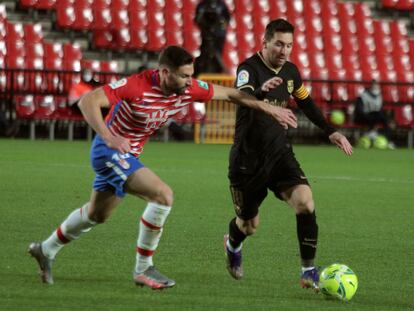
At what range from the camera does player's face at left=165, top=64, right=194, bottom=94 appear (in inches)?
279

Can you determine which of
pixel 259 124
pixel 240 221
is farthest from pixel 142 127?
pixel 240 221

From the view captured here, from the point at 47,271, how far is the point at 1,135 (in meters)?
16.6

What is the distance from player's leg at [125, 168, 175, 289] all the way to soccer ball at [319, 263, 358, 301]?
957 mm

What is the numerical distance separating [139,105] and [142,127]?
0.17m

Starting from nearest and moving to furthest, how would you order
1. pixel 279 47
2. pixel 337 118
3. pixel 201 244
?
pixel 279 47, pixel 201 244, pixel 337 118

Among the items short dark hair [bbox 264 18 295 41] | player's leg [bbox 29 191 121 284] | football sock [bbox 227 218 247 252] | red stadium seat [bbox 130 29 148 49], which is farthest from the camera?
red stadium seat [bbox 130 29 148 49]

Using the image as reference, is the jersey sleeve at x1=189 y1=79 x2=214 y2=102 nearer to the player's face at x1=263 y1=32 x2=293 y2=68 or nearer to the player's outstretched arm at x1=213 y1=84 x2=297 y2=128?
the player's outstretched arm at x1=213 y1=84 x2=297 y2=128

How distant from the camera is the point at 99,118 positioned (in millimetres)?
6895

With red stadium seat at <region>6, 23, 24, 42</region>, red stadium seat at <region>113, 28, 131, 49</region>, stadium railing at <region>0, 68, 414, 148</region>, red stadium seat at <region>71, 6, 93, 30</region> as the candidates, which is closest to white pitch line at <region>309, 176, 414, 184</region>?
stadium railing at <region>0, 68, 414, 148</region>

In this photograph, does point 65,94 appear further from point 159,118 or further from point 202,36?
point 159,118

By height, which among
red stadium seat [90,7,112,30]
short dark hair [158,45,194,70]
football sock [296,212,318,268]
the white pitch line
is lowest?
the white pitch line

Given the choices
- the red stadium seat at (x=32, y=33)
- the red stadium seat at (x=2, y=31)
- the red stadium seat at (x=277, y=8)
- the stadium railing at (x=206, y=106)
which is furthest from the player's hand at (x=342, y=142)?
the red stadium seat at (x=277, y=8)

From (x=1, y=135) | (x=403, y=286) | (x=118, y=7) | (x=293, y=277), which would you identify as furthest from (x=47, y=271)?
(x=118, y=7)

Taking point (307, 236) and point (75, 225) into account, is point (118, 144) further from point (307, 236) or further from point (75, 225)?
point (307, 236)
